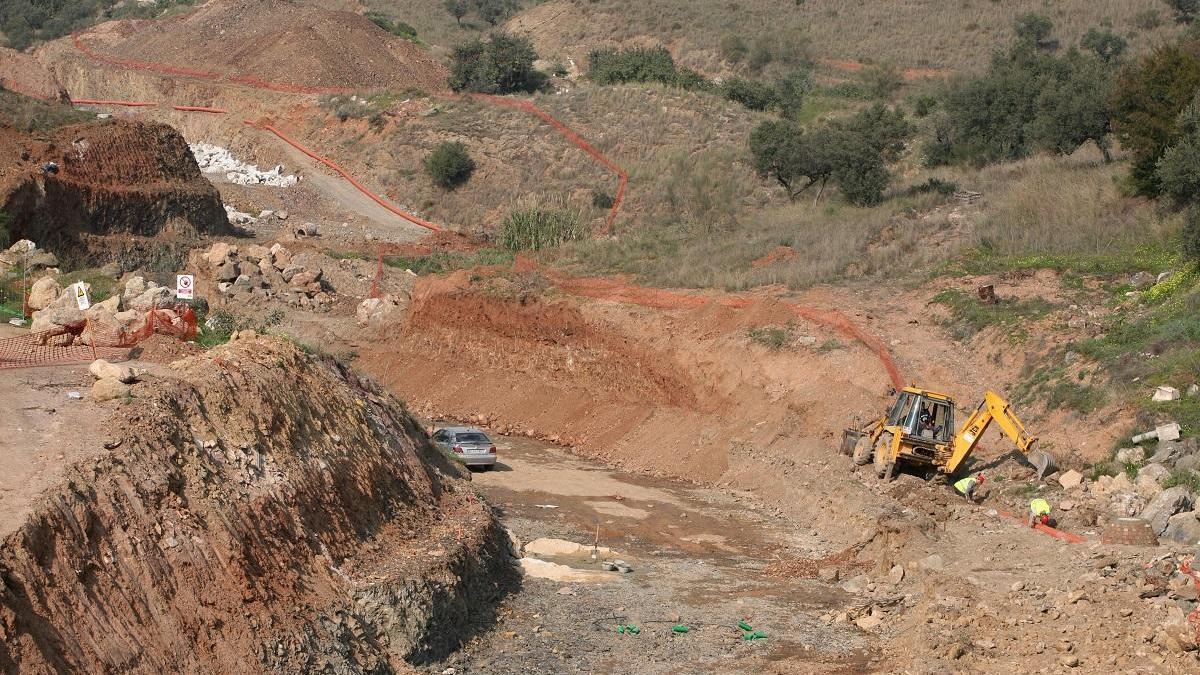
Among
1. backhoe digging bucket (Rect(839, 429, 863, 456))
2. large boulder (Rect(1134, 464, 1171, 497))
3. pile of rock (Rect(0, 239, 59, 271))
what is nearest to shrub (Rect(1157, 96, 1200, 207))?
backhoe digging bucket (Rect(839, 429, 863, 456))

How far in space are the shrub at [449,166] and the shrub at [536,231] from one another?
9174 millimetres

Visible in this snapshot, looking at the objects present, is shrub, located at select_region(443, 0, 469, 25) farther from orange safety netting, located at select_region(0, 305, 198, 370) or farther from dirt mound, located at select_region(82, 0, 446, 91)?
orange safety netting, located at select_region(0, 305, 198, 370)

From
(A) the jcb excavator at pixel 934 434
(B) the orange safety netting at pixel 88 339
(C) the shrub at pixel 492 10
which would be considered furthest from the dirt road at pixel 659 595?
(C) the shrub at pixel 492 10

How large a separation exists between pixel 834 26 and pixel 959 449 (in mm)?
87699

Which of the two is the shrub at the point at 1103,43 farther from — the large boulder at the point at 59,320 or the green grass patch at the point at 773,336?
the large boulder at the point at 59,320

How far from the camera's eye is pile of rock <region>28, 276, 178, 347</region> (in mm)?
22750

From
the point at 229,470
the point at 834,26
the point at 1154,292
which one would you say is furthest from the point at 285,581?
the point at 834,26

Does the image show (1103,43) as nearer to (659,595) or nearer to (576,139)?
(576,139)

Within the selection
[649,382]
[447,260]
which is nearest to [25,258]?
[649,382]

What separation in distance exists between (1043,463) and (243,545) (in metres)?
17.5

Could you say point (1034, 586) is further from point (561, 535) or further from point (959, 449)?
point (561, 535)

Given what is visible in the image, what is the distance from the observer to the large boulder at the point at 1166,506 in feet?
75.4

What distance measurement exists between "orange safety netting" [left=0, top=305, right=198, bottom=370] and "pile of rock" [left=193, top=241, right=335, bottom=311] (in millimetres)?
28125

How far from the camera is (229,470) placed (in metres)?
18.2
